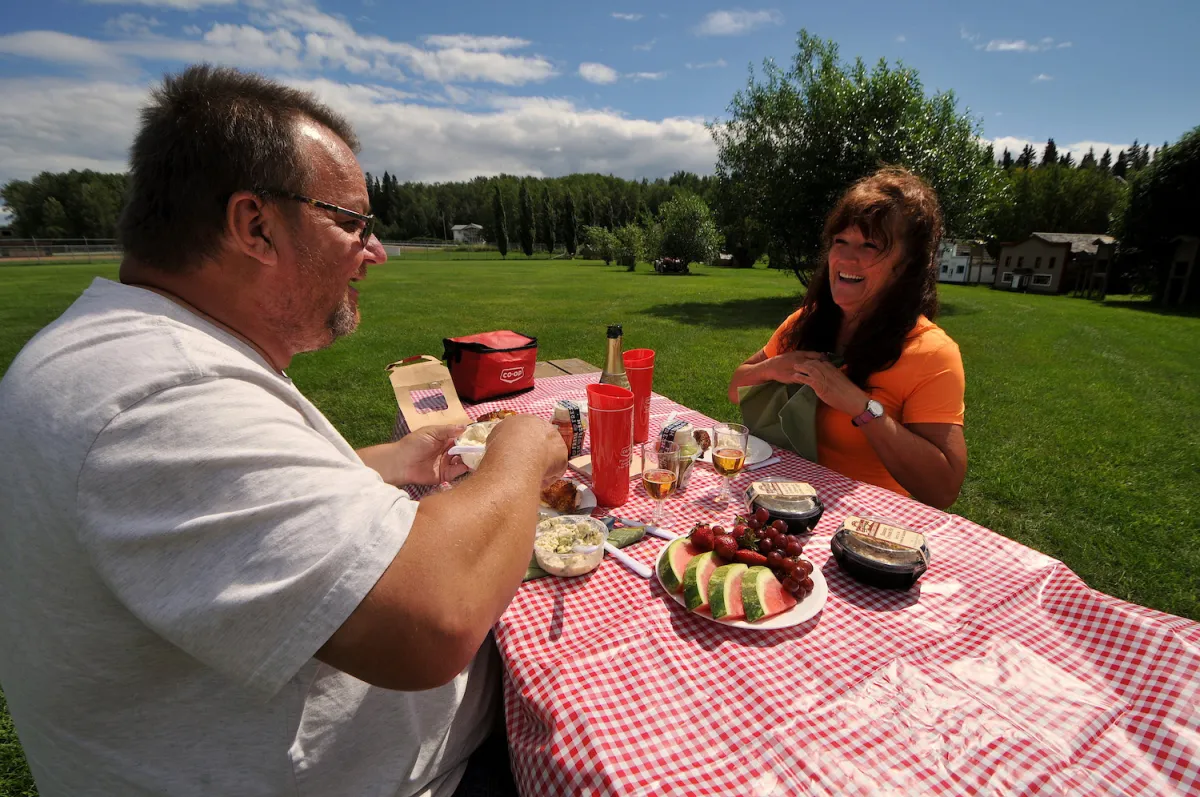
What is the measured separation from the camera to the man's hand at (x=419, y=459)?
7.18 ft

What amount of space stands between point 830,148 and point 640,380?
1710cm

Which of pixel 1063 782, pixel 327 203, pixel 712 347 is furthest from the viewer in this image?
pixel 712 347

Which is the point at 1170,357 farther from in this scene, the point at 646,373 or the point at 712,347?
the point at 646,373

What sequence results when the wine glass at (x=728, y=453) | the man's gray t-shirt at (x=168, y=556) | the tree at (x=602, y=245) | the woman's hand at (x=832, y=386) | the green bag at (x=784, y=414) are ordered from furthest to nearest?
the tree at (x=602, y=245), the green bag at (x=784, y=414), the woman's hand at (x=832, y=386), the wine glass at (x=728, y=453), the man's gray t-shirt at (x=168, y=556)

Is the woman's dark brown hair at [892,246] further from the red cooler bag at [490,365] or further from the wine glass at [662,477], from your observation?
the red cooler bag at [490,365]

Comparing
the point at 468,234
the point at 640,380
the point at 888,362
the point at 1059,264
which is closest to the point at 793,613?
the point at 640,380

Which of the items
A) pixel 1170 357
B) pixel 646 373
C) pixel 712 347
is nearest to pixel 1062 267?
pixel 1170 357

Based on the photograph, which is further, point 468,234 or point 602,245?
point 468,234

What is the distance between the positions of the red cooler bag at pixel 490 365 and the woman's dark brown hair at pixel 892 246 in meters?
2.09

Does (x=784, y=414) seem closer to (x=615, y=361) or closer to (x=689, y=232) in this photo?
(x=615, y=361)

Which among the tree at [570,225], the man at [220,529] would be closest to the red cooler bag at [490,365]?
the man at [220,529]

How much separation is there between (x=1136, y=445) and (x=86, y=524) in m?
10.2

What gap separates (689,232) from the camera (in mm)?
42156

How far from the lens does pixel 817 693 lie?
4.09 feet
